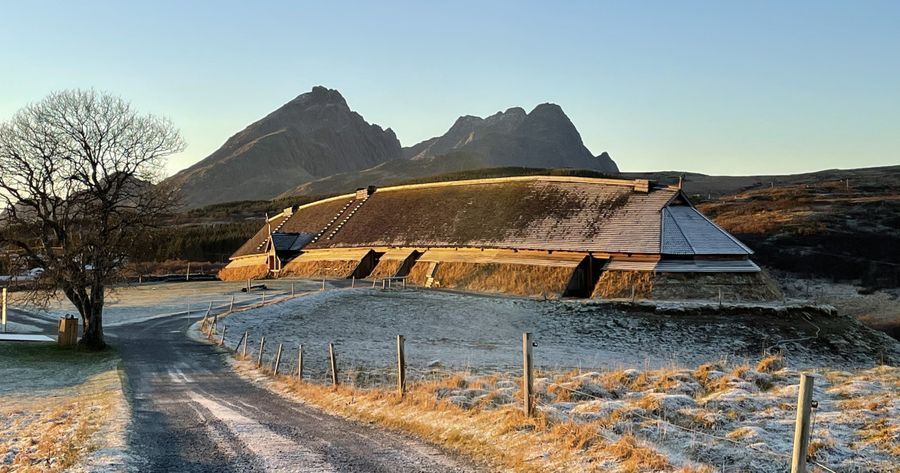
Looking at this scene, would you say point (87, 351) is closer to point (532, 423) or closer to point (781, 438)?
point (532, 423)

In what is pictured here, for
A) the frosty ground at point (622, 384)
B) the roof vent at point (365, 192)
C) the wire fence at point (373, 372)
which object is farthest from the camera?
the roof vent at point (365, 192)

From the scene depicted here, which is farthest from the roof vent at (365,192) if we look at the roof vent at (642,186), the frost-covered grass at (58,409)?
the frost-covered grass at (58,409)

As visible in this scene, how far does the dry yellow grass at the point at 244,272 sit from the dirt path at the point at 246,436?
51434 mm

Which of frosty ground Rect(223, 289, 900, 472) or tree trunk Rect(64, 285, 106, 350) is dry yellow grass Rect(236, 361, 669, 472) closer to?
frosty ground Rect(223, 289, 900, 472)

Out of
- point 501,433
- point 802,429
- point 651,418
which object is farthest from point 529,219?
point 802,429

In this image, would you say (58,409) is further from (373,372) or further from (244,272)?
(244,272)

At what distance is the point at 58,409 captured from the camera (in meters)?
17.5

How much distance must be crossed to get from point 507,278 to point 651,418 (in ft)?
115

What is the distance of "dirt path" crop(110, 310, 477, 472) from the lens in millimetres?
10875

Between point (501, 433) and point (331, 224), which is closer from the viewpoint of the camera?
point (501, 433)

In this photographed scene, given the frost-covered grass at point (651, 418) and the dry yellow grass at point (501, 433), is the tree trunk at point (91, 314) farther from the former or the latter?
the dry yellow grass at point (501, 433)

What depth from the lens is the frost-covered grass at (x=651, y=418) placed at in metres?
9.73

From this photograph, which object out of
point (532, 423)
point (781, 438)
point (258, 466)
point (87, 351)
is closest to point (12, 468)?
point (258, 466)

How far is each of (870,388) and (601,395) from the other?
6333mm
